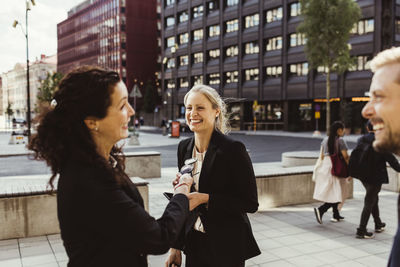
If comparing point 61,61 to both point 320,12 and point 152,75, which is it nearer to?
point 152,75

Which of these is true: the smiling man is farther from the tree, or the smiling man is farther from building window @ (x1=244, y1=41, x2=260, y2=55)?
building window @ (x1=244, y1=41, x2=260, y2=55)

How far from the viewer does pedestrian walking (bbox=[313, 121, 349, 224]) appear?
709 centimetres

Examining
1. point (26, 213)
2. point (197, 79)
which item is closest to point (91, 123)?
point (26, 213)

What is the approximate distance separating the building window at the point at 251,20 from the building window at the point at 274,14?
59.1 inches

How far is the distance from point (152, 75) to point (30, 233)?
84.4 meters

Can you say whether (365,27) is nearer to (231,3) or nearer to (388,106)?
(231,3)

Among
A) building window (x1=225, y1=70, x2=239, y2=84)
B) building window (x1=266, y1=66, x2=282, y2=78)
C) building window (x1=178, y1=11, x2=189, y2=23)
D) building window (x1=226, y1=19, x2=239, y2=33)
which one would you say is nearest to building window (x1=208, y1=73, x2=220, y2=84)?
building window (x1=225, y1=70, x2=239, y2=84)

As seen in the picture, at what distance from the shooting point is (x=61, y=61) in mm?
120500

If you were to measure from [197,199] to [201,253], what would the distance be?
51 centimetres

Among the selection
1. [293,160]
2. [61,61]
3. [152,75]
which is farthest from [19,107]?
[293,160]

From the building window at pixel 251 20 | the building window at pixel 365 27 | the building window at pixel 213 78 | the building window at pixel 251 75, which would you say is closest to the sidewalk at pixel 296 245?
the building window at pixel 365 27

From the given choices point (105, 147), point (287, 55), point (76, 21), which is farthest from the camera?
point (76, 21)

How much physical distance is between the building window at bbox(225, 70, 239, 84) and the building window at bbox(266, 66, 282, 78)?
5.43m

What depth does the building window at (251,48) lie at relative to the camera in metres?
49.2
